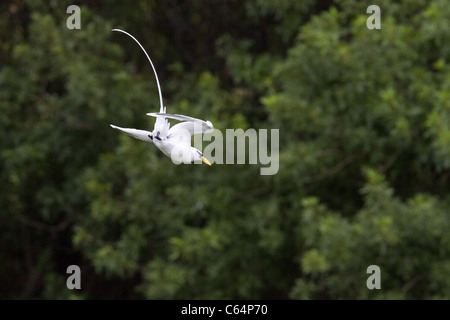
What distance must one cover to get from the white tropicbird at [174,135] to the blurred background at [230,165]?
3.77 meters

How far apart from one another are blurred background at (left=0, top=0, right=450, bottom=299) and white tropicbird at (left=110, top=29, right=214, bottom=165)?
377 cm

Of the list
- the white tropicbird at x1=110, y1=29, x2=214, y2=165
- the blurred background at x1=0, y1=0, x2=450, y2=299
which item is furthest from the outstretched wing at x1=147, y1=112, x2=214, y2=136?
the blurred background at x1=0, y1=0, x2=450, y2=299

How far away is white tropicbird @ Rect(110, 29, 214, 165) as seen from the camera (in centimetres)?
305

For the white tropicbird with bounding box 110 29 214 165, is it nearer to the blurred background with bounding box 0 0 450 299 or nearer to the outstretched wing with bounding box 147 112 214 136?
the outstretched wing with bounding box 147 112 214 136

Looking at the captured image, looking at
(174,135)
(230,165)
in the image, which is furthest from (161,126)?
(230,165)

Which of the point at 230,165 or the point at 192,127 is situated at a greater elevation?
the point at 230,165

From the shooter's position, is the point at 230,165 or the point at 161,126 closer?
the point at 161,126

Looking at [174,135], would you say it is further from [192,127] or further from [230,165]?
[230,165]

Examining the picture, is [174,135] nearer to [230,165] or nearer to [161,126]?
[161,126]

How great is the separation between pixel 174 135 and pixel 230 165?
500 centimetres

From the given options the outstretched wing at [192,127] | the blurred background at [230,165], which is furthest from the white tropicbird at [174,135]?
the blurred background at [230,165]

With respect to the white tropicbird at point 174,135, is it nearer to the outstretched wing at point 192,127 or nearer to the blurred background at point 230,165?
the outstretched wing at point 192,127

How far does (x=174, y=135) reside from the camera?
3.13 m
